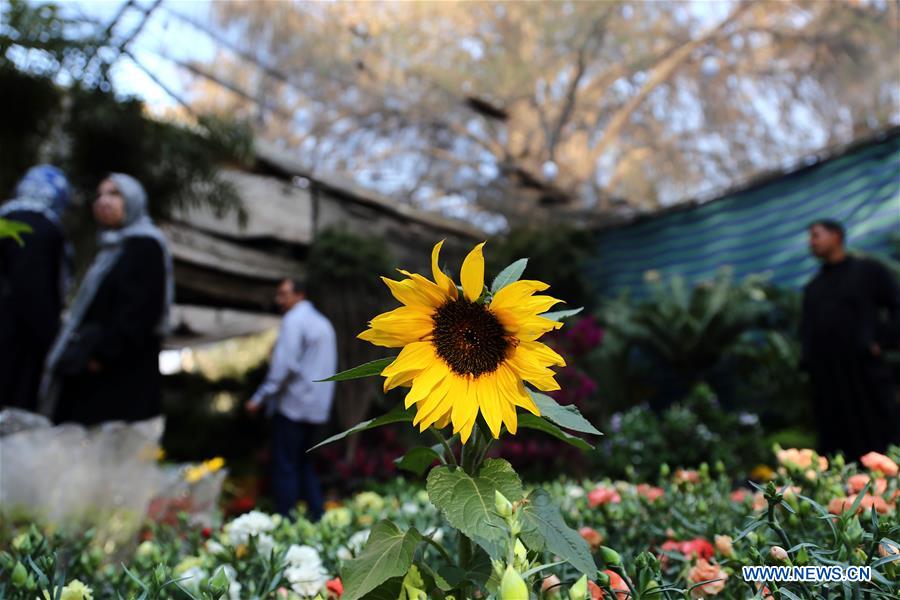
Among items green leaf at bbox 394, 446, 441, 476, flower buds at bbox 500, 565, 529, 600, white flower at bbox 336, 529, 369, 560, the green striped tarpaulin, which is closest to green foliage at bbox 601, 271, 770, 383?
the green striped tarpaulin

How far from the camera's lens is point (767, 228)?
24.0 feet

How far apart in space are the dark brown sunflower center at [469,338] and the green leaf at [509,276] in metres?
0.05

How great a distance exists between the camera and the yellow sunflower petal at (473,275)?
0.92 meters

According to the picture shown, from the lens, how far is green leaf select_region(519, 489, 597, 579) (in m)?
0.84

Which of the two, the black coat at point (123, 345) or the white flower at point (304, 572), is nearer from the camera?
the white flower at point (304, 572)

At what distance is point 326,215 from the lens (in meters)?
7.18

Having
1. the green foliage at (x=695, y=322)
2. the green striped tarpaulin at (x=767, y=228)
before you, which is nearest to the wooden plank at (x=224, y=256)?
the green foliage at (x=695, y=322)

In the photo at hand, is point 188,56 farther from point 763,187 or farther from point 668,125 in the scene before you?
point 668,125

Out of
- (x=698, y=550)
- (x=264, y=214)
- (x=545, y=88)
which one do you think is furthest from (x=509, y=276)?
(x=545, y=88)

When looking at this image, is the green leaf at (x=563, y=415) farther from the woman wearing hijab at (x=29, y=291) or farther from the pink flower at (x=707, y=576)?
the woman wearing hijab at (x=29, y=291)

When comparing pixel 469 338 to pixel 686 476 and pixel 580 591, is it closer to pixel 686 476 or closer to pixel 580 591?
pixel 580 591

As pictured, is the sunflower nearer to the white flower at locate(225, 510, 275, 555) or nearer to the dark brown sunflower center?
the dark brown sunflower center

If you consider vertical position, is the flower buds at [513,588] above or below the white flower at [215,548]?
above

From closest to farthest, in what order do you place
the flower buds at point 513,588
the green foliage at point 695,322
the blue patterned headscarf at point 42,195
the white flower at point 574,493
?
the flower buds at point 513,588, the white flower at point 574,493, the blue patterned headscarf at point 42,195, the green foliage at point 695,322
